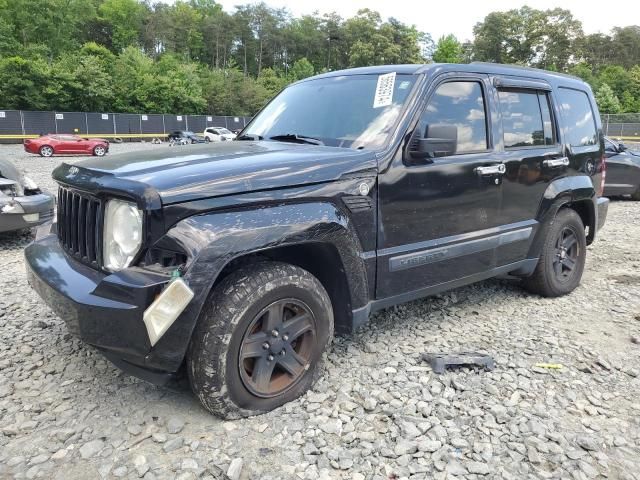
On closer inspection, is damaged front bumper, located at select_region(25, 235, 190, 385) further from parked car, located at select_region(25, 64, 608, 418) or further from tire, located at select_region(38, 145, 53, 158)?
tire, located at select_region(38, 145, 53, 158)

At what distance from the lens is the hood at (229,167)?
243 cm

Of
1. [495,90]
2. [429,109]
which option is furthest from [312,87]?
[495,90]

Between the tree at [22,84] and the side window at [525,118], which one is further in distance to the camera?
the tree at [22,84]

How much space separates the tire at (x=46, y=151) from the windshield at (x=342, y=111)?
2354 centimetres

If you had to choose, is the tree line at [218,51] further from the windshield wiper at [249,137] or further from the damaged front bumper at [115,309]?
the damaged front bumper at [115,309]

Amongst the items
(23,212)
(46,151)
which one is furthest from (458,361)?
(46,151)

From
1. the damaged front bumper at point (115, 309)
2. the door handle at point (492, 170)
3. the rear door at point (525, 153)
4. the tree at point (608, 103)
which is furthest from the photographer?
the tree at point (608, 103)

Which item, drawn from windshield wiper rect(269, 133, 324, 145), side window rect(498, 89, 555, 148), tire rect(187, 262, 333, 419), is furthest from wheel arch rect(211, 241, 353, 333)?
side window rect(498, 89, 555, 148)

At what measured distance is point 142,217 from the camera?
2363 millimetres

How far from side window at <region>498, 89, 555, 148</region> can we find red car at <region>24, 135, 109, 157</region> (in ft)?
71.9

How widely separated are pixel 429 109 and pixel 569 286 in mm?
2583

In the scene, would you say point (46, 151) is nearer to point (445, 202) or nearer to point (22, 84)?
point (22, 84)

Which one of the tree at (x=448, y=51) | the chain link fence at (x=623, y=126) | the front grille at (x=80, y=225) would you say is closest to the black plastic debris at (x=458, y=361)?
the front grille at (x=80, y=225)

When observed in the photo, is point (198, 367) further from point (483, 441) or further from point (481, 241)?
point (481, 241)
